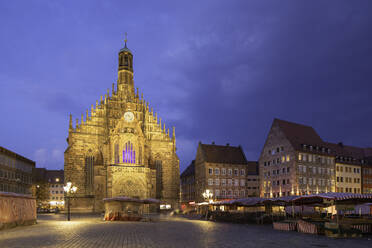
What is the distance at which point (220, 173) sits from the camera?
231 feet

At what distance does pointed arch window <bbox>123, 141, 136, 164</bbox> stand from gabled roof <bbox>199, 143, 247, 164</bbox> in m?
14.4

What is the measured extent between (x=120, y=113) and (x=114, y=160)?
32.6 feet

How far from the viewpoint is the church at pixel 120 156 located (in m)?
61.8

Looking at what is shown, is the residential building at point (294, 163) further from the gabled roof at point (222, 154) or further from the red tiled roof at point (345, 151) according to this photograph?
the gabled roof at point (222, 154)

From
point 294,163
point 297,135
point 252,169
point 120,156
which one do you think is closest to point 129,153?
point 120,156

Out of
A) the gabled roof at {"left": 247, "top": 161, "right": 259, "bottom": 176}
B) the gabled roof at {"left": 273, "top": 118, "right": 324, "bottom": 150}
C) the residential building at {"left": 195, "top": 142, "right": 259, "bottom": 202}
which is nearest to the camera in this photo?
the gabled roof at {"left": 273, "top": 118, "right": 324, "bottom": 150}

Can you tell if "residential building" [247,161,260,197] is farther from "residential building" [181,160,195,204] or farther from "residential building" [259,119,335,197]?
"residential building" [181,160,195,204]

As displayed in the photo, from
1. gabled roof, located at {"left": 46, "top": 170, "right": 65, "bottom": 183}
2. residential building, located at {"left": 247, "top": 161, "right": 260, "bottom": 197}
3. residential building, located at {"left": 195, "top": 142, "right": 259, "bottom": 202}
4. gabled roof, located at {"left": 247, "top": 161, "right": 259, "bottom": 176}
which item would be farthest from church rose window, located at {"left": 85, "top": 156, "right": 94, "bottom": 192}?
gabled roof, located at {"left": 46, "top": 170, "right": 65, "bottom": 183}

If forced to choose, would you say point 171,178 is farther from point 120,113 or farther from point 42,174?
point 42,174

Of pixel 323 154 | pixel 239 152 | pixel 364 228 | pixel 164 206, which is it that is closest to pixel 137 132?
pixel 164 206

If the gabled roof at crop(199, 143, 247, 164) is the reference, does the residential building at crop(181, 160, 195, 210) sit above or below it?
below

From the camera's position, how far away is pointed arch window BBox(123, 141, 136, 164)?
208 feet

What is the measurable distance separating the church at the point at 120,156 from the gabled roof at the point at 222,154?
631cm

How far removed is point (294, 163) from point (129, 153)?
29.1 m
